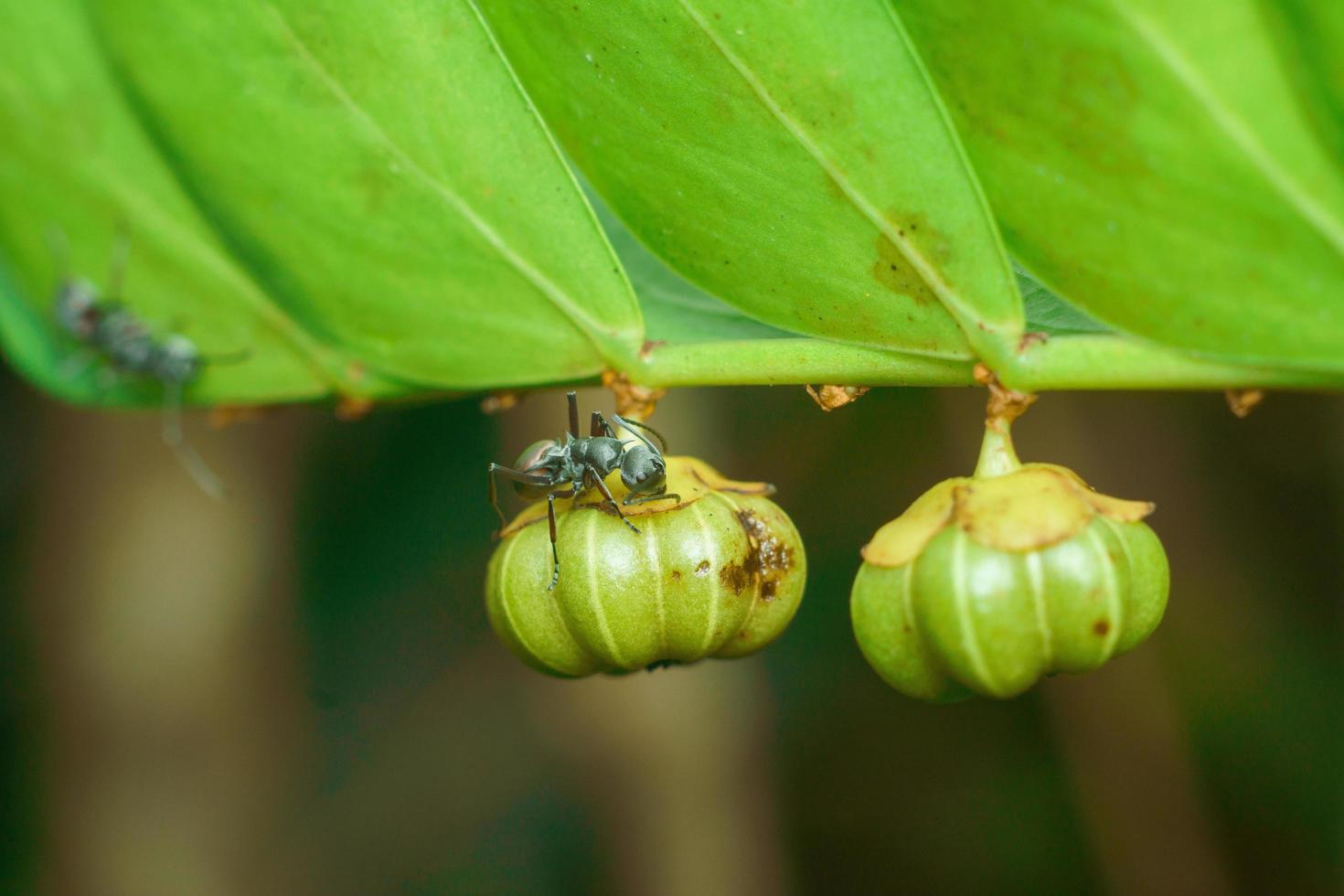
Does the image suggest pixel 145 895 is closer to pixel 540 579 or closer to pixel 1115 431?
pixel 540 579

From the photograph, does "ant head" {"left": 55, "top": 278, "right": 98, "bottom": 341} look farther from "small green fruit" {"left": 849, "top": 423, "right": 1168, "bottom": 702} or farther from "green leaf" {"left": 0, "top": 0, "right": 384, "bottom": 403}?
"small green fruit" {"left": 849, "top": 423, "right": 1168, "bottom": 702}

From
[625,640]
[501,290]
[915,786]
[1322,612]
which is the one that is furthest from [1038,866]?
[501,290]

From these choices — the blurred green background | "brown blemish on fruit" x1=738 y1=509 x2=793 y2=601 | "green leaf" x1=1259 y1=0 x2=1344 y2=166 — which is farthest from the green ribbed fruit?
the blurred green background

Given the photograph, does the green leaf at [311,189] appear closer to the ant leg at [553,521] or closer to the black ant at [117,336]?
the black ant at [117,336]

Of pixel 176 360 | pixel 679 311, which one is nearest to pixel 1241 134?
pixel 679 311

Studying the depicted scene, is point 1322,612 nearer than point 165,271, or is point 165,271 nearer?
point 165,271

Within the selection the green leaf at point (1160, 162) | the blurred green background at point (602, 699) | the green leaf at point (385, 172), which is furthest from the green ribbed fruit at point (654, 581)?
the blurred green background at point (602, 699)

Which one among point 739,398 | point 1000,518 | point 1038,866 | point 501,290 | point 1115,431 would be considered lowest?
point 1038,866
